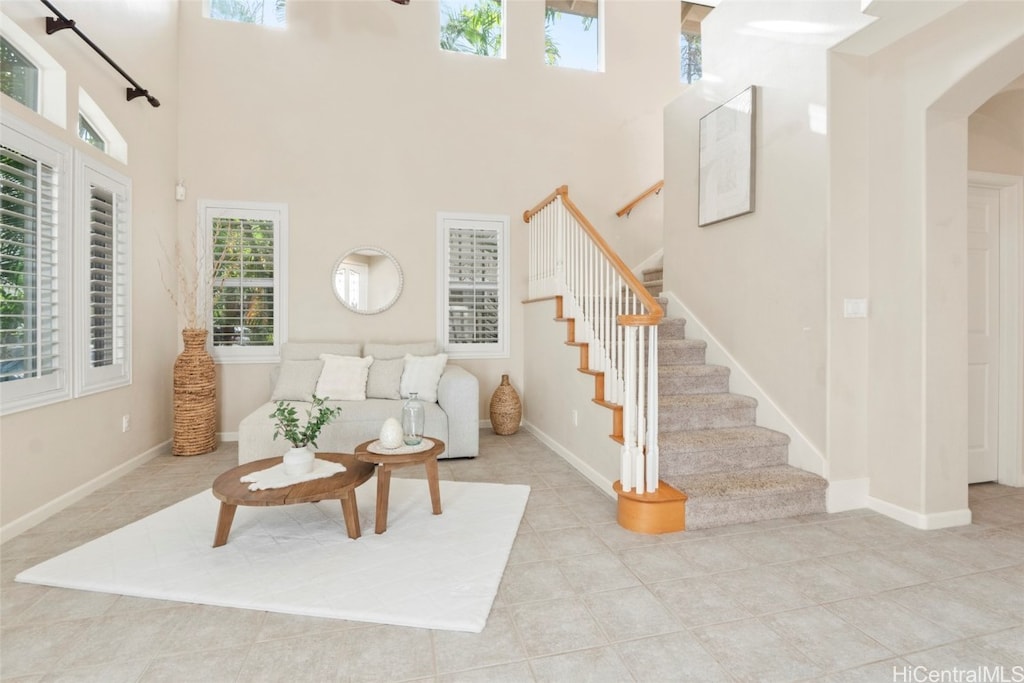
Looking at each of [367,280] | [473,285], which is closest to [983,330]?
[473,285]

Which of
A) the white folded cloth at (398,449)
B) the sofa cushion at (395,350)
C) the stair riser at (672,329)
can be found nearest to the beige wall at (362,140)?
the sofa cushion at (395,350)

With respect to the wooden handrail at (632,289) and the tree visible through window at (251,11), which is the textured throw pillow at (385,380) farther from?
the tree visible through window at (251,11)

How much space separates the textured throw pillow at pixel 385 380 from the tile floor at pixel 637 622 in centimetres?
198

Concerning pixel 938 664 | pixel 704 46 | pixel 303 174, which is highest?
pixel 704 46

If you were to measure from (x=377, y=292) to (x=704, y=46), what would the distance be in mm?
3604

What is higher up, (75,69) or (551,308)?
(75,69)

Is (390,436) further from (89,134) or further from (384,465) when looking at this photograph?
(89,134)

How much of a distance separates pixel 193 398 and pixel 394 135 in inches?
120

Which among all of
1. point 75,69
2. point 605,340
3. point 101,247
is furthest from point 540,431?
point 75,69

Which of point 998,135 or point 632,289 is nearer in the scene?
point 632,289

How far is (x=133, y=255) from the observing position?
3797 millimetres

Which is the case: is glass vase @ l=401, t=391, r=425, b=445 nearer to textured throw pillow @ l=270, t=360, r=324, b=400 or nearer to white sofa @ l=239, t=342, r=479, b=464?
white sofa @ l=239, t=342, r=479, b=464

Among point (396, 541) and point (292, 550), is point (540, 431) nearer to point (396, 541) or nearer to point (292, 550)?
point (396, 541)

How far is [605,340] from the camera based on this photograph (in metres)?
3.50
